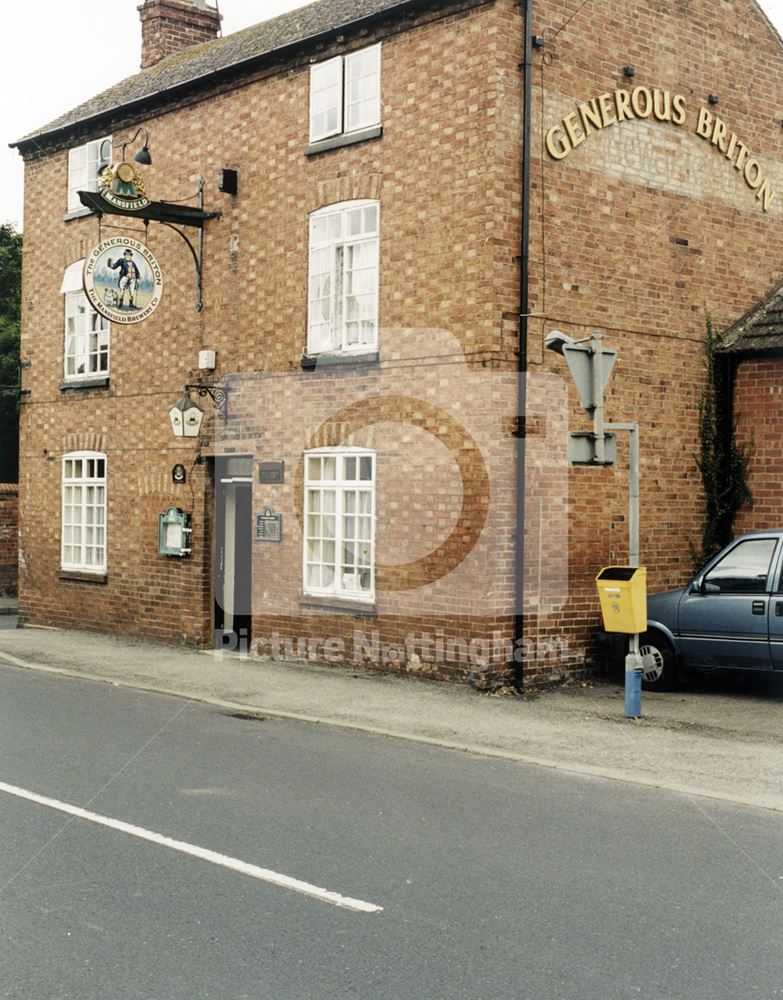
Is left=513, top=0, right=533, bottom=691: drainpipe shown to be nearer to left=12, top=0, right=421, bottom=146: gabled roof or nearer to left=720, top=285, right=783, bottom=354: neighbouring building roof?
left=12, top=0, right=421, bottom=146: gabled roof

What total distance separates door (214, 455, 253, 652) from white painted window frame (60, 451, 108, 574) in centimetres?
260

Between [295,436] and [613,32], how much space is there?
6025 millimetres

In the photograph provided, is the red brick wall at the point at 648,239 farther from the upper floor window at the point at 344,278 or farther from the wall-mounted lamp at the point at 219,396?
the wall-mounted lamp at the point at 219,396

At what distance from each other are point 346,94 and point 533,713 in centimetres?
777

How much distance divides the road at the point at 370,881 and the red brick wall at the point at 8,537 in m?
16.1

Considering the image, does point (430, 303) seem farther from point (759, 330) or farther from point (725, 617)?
point (725, 617)

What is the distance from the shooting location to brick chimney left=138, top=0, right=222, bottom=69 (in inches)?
875

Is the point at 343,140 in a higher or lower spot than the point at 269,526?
higher

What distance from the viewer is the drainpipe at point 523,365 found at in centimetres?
1309

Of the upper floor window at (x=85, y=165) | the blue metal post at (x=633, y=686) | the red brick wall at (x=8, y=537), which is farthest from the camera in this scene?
the red brick wall at (x=8, y=537)

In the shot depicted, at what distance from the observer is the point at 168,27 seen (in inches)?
878

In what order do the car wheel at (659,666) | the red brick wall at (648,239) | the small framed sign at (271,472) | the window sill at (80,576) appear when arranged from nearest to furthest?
the car wheel at (659,666)
the red brick wall at (648,239)
the small framed sign at (271,472)
the window sill at (80,576)

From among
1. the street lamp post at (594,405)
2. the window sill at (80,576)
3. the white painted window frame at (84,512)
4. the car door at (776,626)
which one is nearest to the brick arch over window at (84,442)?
the white painted window frame at (84,512)

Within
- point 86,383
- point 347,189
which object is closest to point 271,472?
point 347,189
